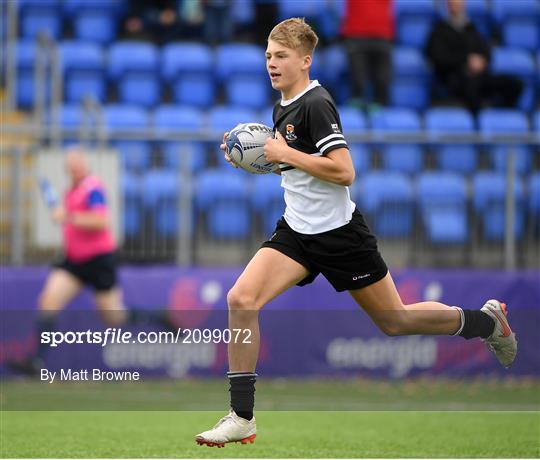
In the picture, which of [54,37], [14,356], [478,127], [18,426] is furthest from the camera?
[54,37]

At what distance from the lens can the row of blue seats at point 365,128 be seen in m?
13.6

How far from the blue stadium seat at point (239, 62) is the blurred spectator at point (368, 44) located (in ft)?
4.40

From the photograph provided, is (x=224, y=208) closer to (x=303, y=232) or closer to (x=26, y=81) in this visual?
(x=26, y=81)

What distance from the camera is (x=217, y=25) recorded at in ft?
56.9

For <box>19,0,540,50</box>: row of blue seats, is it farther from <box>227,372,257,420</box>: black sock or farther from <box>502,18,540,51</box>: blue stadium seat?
<box>227,372,257,420</box>: black sock

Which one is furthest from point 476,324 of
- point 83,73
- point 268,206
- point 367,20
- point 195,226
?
point 83,73

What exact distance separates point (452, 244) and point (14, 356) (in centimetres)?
498

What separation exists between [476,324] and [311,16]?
396 inches

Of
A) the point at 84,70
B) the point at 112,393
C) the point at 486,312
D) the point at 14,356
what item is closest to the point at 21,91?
the point at 84,70

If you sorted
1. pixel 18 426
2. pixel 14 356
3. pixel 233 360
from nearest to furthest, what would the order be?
pixel 233 360 < pixel 18 426 < pixel 14 356

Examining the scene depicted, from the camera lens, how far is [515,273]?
13.5 meters

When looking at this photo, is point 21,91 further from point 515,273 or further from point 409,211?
point 515,273
